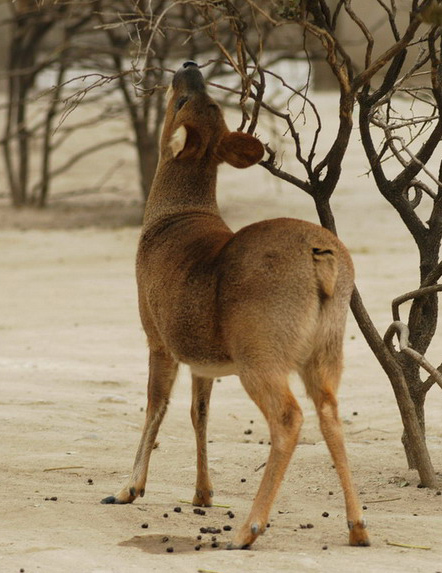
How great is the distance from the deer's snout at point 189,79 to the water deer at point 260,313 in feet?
1.04

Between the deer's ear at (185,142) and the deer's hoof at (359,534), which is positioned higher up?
the deer's ear at (185,142)

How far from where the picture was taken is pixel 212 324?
421 cm

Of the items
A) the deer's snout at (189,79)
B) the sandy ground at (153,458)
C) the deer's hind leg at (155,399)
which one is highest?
the deer's snout at (189,79)

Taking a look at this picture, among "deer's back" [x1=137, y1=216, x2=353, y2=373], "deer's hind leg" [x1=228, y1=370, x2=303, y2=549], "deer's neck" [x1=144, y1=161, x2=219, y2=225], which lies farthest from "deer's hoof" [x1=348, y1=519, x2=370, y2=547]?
"deer's neck" [x1=144, y1=161, x2=219, y2=225]

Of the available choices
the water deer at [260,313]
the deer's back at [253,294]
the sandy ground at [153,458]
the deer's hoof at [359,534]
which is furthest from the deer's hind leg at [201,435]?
the deer's hoof at [359,534]

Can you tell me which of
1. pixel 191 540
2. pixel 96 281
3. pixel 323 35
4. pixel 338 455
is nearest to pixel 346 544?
pixel 338 455

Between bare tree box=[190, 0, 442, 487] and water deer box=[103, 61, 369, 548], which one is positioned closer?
water deer box=[103, 61, 369, 548]

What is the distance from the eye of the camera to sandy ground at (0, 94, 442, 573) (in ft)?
13.0

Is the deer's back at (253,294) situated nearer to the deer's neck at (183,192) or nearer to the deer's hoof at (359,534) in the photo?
the deer's neck at (183,192)

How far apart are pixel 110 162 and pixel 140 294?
60.2 ft

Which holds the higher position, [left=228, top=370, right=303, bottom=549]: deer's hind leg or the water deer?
the water deer

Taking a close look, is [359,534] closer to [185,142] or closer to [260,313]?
[260,313]

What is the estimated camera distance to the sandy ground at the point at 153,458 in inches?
156

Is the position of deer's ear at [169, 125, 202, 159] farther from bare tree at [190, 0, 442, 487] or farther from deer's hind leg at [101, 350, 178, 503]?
deer's hind leg at [101, 350, 178, 503]
